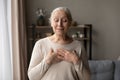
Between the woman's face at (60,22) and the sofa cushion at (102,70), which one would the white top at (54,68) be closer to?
the woman's face at (60,22)

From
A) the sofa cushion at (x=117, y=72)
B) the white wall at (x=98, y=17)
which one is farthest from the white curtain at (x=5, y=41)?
the sofa cushion at (x=117, y=72)

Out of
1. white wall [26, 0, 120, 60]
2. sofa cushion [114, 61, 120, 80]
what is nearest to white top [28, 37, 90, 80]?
sofa cushion [114, 61, 120, 80]

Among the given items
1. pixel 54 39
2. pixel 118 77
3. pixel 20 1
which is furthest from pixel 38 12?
pixel 54 39

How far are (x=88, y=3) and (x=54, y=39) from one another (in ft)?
9.18

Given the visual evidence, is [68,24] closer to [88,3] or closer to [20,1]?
[20,1]

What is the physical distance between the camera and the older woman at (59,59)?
133cm

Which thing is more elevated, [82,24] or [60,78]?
[82,24]

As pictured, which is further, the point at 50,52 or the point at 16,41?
the point at 16,41

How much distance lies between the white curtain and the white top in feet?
6.09

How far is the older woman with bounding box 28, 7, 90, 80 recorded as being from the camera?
1334mm

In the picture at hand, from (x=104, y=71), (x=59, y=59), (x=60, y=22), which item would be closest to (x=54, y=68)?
(x=59, y=59)

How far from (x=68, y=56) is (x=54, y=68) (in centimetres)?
12

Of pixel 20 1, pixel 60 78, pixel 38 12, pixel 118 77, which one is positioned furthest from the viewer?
pixel 38 12

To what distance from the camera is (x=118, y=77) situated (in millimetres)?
3268
